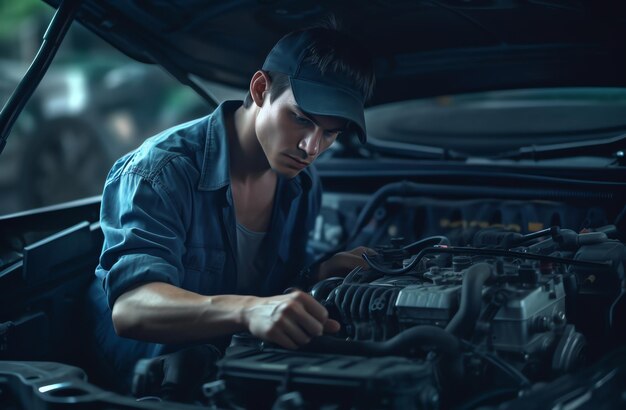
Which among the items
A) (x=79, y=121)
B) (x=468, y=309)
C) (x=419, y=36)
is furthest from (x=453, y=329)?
(x=79, y=121)

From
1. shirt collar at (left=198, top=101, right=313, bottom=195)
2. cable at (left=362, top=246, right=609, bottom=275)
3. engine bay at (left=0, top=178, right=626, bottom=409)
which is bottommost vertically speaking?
engine bay at (left=0, top=178, right=626, bottom=409)

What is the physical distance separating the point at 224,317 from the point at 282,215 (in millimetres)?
704

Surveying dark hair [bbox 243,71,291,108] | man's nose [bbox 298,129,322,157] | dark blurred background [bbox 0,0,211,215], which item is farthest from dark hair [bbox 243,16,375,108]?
dark blurred background [bbox 0,0,211,215]

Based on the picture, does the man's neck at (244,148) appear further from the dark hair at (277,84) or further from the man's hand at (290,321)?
the man's hand at (290,321)

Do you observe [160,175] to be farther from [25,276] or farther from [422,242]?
[422,242]

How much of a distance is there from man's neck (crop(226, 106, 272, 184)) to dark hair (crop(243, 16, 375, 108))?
0.49ft

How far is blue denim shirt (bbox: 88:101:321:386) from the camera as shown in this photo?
1.60 metres

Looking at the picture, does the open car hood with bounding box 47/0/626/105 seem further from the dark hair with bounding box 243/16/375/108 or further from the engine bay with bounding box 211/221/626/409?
the engine bay with bounding box 211/221/626/409

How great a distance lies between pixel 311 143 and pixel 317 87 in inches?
5.2

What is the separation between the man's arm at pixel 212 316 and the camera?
52.9 inches

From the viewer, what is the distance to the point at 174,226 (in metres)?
1.72

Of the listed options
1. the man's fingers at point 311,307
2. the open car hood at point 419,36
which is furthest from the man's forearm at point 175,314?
the open car hood at point 419,36

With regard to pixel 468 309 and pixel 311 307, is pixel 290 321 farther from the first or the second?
pixel 468 309

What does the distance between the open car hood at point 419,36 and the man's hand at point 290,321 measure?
100 cm
